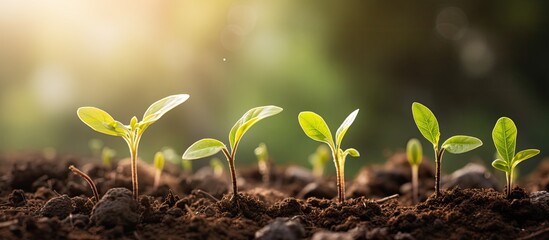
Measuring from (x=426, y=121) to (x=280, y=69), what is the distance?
279 cm

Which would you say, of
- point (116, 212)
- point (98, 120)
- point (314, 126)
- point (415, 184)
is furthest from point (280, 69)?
point (116, 212)

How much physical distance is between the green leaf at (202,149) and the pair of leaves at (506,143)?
0.70 meters

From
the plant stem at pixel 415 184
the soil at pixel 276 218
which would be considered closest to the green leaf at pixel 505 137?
the soil at pixel 276 218

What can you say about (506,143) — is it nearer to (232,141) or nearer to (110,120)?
(232,141)

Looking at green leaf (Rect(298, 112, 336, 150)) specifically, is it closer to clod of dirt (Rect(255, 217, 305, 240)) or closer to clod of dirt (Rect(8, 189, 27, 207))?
clod of dirt (Rect(255, 217, 305, 240))

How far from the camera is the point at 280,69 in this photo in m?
4.08

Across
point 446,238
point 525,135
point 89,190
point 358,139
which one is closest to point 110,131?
point 89,190

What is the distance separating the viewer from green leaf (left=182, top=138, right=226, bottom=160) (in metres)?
1.21

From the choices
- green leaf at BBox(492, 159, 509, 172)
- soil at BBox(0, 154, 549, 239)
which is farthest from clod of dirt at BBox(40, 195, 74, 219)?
green leaf at BBox(492, 159, 509, 172)

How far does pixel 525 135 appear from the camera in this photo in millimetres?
3895

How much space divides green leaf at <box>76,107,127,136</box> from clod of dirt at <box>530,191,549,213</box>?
104cm

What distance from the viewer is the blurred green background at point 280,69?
393 cm

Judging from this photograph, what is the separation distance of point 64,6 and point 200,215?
310cm

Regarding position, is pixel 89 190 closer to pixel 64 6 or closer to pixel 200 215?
pixel 200 215
